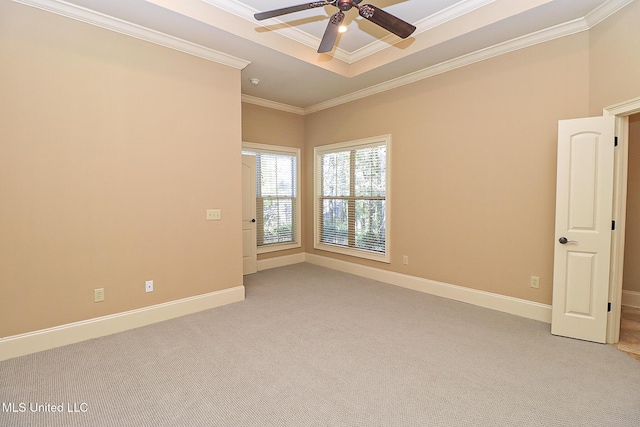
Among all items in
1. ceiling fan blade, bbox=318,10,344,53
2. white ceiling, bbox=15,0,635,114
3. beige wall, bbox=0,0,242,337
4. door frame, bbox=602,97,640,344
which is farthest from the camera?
white ceiling, bbox=15,0,635,114

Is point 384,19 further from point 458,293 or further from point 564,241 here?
point 458,293

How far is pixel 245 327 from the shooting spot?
3180 millimetres

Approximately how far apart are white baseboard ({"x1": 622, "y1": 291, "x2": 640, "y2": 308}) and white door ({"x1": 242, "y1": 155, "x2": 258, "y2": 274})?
4.99 m

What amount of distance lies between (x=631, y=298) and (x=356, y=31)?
447 cm

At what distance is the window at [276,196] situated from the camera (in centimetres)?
552

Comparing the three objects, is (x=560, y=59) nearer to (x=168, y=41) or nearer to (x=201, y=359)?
(x=168, y=41)

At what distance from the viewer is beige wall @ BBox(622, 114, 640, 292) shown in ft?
12.1

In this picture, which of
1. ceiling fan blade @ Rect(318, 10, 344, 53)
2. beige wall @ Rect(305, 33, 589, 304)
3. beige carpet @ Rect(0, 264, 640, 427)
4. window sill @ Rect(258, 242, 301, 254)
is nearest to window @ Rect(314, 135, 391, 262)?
beige wall @ Rect(305, 33, 589, 304)

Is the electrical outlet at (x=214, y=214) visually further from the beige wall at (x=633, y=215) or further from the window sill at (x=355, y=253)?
the beige wall at (x=633, y=215)

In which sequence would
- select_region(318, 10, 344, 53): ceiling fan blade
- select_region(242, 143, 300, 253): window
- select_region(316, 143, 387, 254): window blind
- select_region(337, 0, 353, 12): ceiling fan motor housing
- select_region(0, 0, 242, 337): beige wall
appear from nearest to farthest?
1. select_region(337, 0, 353, 12): ceiling fan motor housing
2. select_region(318, 10, 344, 53): ceiling fan blade
3. select_region(0, 0, 242, 337): beige wall
4. select_region(316, 143, 387, 254): window blind
5. select_region(242, 143, 300, 253): window

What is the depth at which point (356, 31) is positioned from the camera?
3617 millimetres

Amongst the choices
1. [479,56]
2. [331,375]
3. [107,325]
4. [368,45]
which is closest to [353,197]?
[368,45]

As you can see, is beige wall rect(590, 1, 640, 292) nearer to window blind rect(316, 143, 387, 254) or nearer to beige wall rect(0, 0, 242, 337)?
window blind rect(316, 143, 387, 254)

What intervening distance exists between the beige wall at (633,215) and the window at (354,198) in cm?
280
